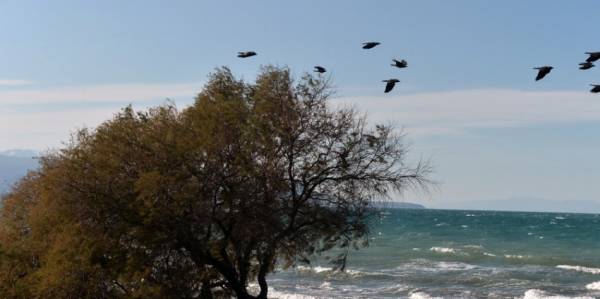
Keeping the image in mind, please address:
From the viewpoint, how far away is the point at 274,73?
22312 mm

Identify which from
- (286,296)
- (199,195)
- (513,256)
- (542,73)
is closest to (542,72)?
(542,73)

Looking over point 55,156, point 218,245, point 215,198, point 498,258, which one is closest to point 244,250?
point 218,245

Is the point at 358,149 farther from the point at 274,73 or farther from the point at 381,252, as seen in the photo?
the point at 381,252

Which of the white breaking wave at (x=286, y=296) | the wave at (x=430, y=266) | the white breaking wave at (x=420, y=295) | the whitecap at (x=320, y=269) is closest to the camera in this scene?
the white breaking wave at (x=286, y=296)

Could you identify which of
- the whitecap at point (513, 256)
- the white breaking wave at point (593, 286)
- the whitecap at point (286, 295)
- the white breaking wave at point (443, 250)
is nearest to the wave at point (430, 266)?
the whitecap at point (513, 256)

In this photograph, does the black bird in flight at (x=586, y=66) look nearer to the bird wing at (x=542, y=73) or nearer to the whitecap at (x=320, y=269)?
the bird wing at (x=542, y=73)

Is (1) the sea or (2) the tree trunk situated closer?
(2) the tree trunk

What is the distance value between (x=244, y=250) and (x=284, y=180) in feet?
8.98

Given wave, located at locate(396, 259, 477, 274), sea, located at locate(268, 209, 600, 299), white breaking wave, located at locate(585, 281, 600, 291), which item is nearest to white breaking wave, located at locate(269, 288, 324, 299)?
sea, located at locate(268, 209, 600, 299)

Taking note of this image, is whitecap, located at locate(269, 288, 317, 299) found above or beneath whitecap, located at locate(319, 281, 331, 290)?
beneath

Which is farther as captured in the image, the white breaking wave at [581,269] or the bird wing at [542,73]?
the white breaking wave at [581,269]

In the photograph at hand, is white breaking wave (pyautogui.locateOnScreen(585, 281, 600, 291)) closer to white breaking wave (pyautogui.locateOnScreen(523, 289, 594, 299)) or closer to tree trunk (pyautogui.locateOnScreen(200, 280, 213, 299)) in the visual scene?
white breaking wave (pyautogui.locateOnScreen(523, 289, 594, 299))

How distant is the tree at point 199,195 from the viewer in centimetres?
2044

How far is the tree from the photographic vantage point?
20438 millimetres
